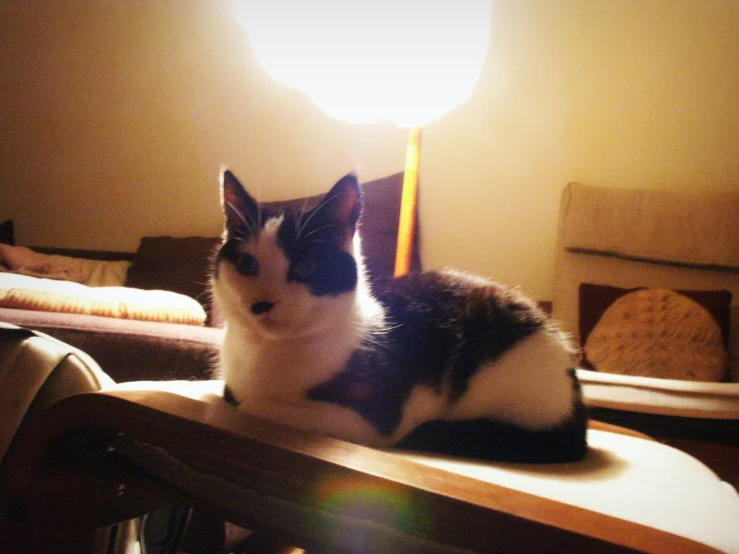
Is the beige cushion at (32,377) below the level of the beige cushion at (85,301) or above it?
below

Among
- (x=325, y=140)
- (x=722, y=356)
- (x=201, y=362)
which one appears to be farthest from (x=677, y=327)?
(x=325, y=140)

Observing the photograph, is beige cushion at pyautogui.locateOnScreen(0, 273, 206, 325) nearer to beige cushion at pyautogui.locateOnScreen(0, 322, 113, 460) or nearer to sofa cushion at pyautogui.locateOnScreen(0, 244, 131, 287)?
beige cushion at pyautogui.locateOnScreen(0, 322, 113, 460)

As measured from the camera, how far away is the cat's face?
62 cm

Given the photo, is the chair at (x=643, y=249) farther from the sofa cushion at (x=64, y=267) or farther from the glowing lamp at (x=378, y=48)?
the sofa cushion at (x=64, y=267)

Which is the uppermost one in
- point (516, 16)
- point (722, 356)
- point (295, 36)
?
point (516, 16)

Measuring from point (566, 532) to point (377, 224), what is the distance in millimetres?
1609

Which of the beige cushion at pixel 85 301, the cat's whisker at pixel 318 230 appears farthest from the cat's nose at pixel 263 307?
the beige cushion at pixel 85 301

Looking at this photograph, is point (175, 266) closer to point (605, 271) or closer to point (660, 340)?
point (605, 271)

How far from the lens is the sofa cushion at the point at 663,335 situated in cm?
144

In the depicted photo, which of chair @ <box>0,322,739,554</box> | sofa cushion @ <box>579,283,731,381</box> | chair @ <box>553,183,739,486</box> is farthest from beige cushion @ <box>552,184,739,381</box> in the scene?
chair @ <box>0,322,739,554</box>

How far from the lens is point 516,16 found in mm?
2039

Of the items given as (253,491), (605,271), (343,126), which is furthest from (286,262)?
(343,126)

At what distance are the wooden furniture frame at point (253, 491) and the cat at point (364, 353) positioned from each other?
0.12 meters

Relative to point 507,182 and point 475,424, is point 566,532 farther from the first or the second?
point 507,182
